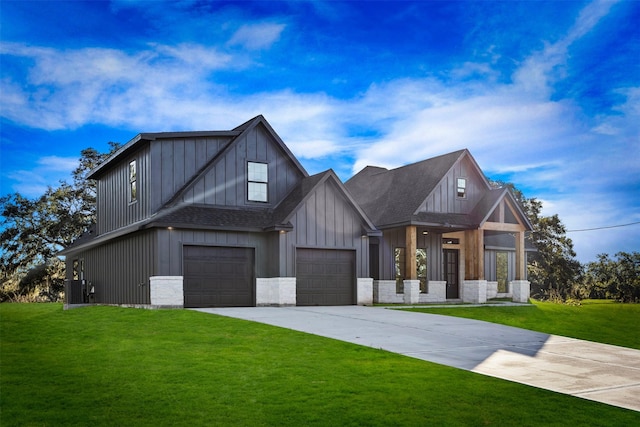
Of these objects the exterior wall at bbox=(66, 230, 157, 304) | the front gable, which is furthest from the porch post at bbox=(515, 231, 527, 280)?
the exterior wall at bbox=(66, 230, 157, 304)

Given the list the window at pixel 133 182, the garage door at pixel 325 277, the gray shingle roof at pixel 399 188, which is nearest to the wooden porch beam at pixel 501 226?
the gray shingle roof at pixel 399 188

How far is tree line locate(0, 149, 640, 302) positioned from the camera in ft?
140

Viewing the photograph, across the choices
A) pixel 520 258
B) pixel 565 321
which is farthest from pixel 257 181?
pixel 520 258

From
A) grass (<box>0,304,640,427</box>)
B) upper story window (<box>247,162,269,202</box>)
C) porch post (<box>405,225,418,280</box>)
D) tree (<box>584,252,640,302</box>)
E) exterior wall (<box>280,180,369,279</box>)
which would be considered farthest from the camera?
tree (<box>584,252,640,302</box>)

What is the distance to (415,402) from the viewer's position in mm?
8961

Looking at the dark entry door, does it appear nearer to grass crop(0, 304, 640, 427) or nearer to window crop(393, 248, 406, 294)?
window crop(393, 248, 406, 294)

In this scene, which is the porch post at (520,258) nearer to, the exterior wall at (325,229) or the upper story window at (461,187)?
the upper story window at (461,187)

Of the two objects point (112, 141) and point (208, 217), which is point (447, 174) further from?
point (112, 141)

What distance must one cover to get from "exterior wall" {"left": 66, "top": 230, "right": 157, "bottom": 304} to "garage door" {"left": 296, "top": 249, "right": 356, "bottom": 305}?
6.21 meters

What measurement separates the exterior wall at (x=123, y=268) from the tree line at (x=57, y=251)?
39.2 feet

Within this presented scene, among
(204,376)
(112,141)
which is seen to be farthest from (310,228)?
(112,141)

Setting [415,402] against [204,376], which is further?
[204,376]

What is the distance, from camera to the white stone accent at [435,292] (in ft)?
107

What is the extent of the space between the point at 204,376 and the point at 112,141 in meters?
39.3
